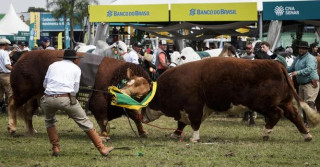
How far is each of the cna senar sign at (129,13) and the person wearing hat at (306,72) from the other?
8.20 m

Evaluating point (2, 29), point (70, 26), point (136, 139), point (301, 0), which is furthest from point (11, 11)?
point (136, 139)

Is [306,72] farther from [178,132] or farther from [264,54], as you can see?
[178,132]

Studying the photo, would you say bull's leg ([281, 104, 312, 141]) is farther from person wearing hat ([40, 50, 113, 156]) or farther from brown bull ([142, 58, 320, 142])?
person wearing hat ([40, 50, 113, 156])

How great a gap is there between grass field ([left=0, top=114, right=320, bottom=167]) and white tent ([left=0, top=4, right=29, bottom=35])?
3102 cm

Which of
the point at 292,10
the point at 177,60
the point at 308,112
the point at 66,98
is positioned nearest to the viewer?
the point at 66,98

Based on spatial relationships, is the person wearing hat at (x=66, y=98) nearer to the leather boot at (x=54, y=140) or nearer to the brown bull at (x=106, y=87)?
the leather boot at (x=54, y=140)

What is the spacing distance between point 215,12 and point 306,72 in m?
8.15

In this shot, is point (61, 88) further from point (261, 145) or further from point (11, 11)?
point (11, 11)

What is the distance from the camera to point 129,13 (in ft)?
72.4

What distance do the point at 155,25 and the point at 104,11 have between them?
191 inches

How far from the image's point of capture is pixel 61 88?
981 centimetres

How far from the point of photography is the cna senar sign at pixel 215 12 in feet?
68.3

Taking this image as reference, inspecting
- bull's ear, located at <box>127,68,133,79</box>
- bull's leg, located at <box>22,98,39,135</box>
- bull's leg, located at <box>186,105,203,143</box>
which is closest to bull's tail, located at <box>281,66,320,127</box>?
bull's leg, located at <box>186,105,203,143</box>

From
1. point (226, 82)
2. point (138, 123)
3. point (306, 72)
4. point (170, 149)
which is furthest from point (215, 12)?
point (170, 149)
